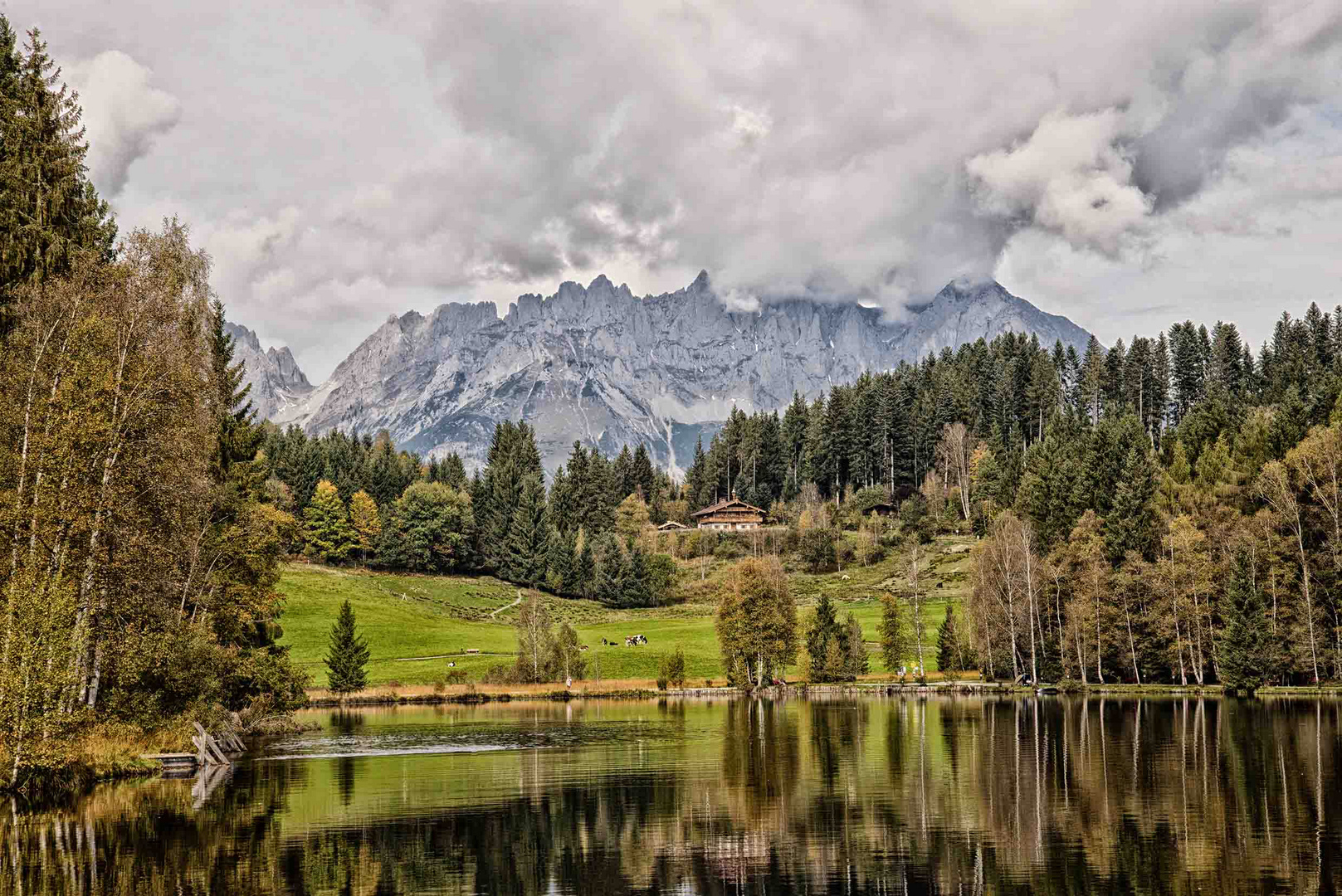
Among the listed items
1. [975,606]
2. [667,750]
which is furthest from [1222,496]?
[667,750]

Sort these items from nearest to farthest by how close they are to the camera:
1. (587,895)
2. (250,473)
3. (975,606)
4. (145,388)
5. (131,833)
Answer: (587,895) < (131,833) < (145,388) < (250,473) < (975,606)

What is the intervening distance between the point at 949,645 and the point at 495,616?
68.5m

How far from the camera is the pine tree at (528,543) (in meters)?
176

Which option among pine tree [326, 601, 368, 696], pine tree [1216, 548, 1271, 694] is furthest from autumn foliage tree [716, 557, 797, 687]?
pine tree [1216, 548, 1271, 694]

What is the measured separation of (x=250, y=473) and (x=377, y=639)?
2620 inches

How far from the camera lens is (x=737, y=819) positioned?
3119 centimetres

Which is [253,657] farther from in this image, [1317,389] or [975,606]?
[1317,389]

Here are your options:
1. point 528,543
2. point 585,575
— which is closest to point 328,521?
point 528,543

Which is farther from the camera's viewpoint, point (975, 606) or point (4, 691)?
point (975, 606)

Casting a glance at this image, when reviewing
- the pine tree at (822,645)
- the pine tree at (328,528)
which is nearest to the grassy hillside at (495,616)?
the pine tree at (328,528)

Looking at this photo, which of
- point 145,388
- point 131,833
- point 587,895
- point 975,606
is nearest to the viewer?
point 587,895

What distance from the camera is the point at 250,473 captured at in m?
57.1

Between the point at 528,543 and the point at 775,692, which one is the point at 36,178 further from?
the point at 528,543

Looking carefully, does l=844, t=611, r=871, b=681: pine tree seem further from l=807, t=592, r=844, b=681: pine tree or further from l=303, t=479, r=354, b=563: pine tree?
l=303, t=479, r=354, b=563: pine tree
